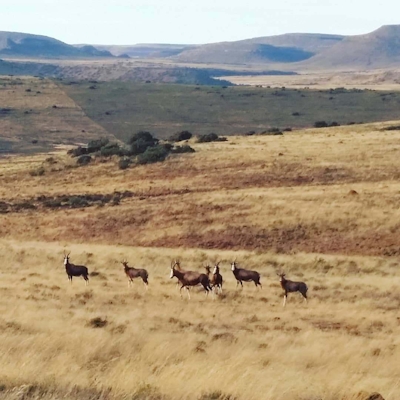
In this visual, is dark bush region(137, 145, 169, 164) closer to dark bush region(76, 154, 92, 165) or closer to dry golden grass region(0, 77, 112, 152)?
dark bush region(76, 154, 92, 165)

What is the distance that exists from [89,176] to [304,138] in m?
19.9

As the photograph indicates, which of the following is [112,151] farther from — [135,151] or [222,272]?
[222,272]

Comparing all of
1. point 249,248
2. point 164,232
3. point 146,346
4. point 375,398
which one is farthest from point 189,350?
point 164,232

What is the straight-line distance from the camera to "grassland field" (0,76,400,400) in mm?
10297

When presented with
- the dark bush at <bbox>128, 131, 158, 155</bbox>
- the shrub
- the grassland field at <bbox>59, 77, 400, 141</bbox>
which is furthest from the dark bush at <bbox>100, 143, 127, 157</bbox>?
the grassland field at <bbox>59, 77, 400, 141</bbox>

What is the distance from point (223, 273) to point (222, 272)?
0.19 meters

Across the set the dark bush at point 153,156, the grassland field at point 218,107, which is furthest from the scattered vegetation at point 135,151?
the grassland field at point 218,107

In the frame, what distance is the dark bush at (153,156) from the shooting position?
55688 mm

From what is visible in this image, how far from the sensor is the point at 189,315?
1925cm

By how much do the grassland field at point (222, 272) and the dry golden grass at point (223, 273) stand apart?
2.7 inches

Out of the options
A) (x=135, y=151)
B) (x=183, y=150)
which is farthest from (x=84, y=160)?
(x=183, y=150)

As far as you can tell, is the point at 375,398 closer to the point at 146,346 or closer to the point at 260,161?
the point at 146,346

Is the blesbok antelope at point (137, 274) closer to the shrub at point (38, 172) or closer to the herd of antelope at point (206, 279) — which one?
the herd of antelope at point (206, 279)

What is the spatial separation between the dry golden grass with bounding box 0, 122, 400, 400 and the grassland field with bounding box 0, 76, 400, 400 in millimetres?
70
